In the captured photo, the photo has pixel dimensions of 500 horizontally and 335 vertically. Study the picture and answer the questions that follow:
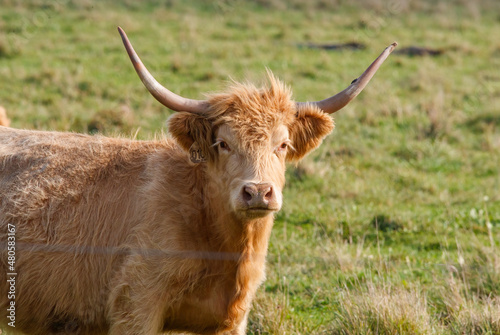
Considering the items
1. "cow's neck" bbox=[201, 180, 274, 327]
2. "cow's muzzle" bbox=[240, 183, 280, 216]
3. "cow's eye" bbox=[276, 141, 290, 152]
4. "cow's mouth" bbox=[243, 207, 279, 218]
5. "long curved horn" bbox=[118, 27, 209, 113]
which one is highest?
"long curved horn" bbox=[118, 27, 209, 113]

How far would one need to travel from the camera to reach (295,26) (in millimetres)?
19625

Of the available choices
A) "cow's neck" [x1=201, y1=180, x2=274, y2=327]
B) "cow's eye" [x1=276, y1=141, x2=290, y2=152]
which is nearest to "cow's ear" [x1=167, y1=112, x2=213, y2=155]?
"cow's neck" [x1=201, y1=180, x2=274, y2=327]

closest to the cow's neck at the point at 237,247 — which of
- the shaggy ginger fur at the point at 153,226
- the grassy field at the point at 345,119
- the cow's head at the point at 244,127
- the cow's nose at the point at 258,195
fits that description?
the shaggy ginger fur at the point at 153,226

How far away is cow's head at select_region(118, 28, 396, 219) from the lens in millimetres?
4396

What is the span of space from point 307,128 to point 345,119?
687 centimetres

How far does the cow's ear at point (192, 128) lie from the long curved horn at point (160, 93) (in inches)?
2.0

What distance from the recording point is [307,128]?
493cm

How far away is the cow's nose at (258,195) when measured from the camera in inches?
159

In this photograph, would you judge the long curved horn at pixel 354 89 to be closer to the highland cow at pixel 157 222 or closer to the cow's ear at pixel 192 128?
the highland cow at pixel 157 222

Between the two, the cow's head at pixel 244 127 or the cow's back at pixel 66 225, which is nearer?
the cow's head at pixel 244 127

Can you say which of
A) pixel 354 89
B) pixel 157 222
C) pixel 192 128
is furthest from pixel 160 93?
pixel 354 89

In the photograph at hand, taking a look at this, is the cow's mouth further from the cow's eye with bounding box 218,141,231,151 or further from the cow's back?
the cow's back

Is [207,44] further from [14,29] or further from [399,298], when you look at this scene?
[399,298]

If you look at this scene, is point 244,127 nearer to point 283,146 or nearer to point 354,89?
point 283,146
